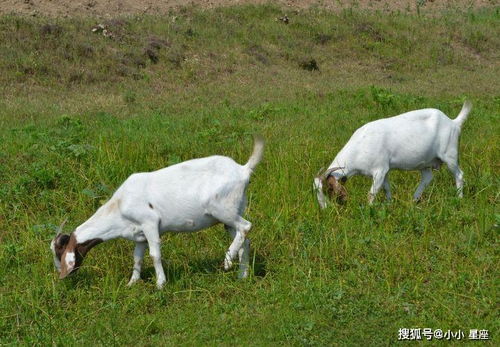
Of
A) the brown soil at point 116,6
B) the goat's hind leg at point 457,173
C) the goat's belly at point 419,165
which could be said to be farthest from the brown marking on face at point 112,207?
the brown soil at point 116,6

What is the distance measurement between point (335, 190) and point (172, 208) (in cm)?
228

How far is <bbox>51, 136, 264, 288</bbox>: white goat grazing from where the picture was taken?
19.5 ft

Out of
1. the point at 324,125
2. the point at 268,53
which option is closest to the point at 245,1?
the point at 268,53

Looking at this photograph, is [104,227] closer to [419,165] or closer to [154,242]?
[154,242]

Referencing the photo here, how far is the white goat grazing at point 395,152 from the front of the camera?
25.6 ft

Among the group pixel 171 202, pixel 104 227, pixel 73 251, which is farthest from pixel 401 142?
pixel 73 251

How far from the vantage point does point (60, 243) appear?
595 centimetres

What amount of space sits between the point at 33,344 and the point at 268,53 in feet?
45.8

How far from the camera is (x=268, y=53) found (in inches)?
717

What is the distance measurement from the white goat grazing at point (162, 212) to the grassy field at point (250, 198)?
0.35m

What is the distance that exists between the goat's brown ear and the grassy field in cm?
32

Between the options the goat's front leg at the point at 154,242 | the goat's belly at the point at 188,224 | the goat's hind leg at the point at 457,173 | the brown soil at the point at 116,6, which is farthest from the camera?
the brown soil at the point at 116,6

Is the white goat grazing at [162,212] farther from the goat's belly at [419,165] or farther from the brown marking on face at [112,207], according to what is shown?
the goat's belly at [419,165]

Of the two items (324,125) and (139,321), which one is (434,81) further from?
(139,321)
